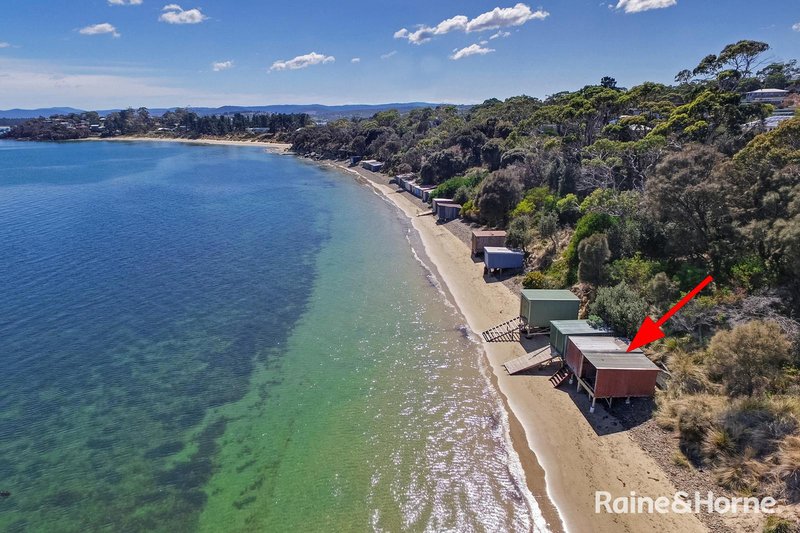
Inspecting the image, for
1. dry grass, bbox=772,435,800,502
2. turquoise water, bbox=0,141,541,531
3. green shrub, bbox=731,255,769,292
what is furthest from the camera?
green shrub, bbox=731,255,769,292

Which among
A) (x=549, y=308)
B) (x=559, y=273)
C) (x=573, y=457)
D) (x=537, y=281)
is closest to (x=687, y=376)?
(x=573, y=457)

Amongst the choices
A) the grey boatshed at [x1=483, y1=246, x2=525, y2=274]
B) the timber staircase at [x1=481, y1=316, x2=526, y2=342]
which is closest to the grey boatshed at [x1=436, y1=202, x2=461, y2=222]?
the grey boatshed at [x1=483, y1=246, x2=525, y2=274]

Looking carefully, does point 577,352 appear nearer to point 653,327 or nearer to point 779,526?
point 653,327

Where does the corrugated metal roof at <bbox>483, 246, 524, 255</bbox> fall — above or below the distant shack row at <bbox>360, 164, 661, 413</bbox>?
above

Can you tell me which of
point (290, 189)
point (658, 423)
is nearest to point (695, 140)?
point (658, 423)

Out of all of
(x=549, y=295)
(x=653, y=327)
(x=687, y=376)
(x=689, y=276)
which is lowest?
(x=687, y=376)

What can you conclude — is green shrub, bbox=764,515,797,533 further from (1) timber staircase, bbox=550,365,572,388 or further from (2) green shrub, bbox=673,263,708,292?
(2) green shrub, bbox=673,263,708,292
